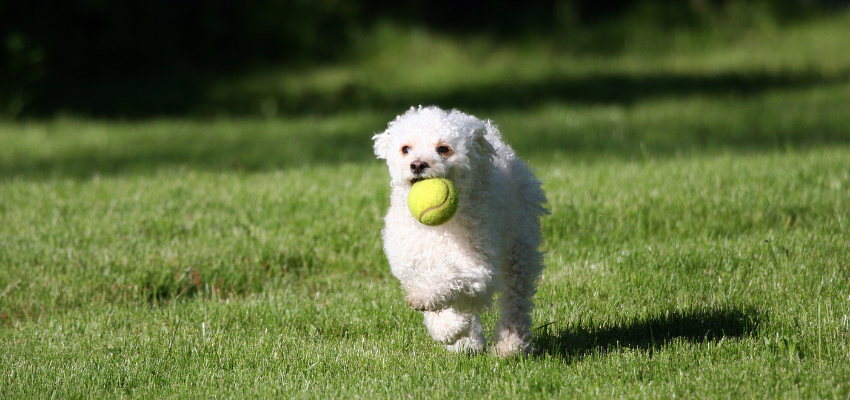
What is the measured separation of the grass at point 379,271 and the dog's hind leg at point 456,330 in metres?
0.11

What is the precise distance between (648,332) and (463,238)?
1344 millimetres

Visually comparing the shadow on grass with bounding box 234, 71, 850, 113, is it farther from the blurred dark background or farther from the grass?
the grass

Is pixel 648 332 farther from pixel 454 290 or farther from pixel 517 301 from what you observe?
pixel 454 290

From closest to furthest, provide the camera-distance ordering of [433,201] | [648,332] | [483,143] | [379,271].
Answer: [433,201], [483,143], [648,332], [379,271]

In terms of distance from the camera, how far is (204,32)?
17.5 metres

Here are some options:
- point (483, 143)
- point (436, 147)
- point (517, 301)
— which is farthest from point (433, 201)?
point (517, 301)

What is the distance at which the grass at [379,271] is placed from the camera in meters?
4.04

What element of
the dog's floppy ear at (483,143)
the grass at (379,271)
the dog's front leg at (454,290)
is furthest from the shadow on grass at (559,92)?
the dog's front leg at (454,290)

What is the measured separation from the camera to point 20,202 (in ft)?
24.7

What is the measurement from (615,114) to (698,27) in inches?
269

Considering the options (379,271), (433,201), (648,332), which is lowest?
(379,271)

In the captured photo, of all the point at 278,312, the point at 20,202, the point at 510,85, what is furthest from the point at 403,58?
the point at 278,312

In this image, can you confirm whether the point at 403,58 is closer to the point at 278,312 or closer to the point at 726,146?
the point at 726,146

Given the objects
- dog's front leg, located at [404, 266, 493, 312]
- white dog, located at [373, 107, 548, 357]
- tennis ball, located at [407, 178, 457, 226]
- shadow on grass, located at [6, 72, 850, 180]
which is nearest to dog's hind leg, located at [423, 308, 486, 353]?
white dog, located at [373, 107, 548, 357]
